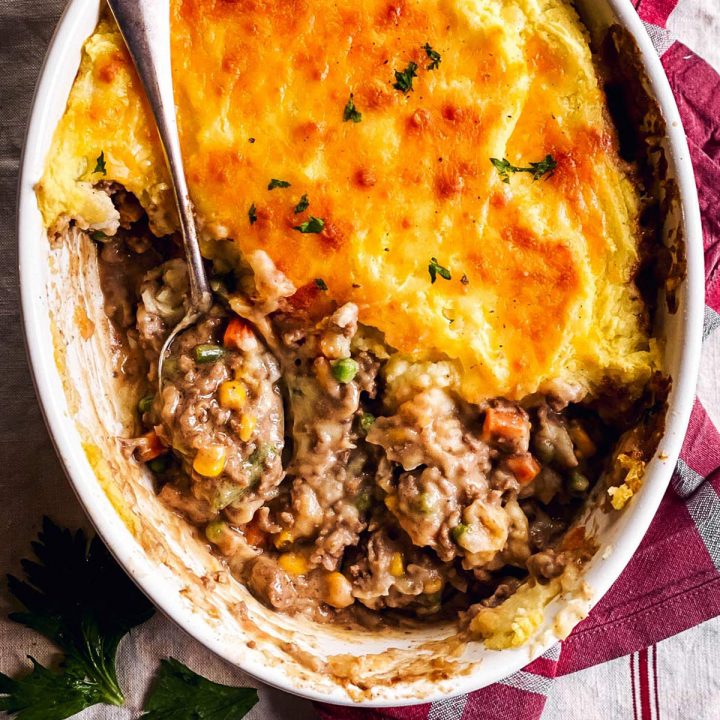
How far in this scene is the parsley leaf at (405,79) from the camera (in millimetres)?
2668

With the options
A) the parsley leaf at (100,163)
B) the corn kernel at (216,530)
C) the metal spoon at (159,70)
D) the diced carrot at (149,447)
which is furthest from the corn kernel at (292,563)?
the parsley leaf at (100,163)

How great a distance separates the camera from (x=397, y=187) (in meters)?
2.67

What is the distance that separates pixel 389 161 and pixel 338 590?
1454 millimetres

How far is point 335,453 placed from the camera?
2.91 m

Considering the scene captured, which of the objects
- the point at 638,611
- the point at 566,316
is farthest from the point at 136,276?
the point at 638,611

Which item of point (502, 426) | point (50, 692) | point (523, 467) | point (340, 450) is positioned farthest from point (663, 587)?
point (50, 692)

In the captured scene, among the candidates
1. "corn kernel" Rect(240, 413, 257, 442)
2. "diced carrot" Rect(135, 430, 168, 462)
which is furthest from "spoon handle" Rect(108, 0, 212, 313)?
"diced carrot" Rect(135, 430, 168, 462)

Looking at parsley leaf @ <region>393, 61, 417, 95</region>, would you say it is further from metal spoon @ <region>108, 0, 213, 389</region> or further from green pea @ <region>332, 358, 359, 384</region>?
green pea @ <region>332, 358, 359, 384</region>

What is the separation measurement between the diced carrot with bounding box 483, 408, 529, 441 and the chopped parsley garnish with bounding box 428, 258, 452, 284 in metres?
0.48

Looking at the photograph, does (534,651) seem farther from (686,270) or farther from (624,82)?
(624,82)

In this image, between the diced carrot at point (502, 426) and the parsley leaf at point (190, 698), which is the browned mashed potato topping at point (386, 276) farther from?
the parsley leaf at point (190, 698)

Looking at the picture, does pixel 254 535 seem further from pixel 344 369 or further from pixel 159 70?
pixel 159 70

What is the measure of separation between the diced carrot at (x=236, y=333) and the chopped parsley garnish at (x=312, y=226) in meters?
0.40

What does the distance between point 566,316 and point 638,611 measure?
1.40 metres
